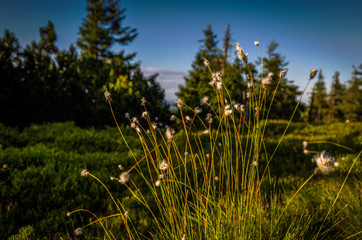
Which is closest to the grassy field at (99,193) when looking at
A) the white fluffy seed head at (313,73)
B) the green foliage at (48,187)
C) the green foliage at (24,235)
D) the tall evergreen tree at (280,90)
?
the green foliage at (48,187)

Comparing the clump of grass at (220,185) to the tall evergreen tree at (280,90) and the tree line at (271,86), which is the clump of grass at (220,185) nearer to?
the tree line at (271,86)

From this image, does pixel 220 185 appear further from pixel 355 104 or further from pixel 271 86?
pixel 355 104

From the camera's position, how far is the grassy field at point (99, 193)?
2.44 m

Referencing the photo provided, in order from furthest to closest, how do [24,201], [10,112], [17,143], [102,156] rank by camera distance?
[10,112] < [17,143] < [102,156] < [24,201]

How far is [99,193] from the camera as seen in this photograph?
355 cm

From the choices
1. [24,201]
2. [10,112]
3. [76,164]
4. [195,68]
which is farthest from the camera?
[195,68]

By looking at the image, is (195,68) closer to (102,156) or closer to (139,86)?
(139,86)

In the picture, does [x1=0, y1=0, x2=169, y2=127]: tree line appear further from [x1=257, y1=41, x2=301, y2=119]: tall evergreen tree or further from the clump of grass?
[x1=257, y1=41, x2=301, y2=119]: tall evergreen tree

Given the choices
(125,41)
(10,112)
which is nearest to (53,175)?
(10,112)

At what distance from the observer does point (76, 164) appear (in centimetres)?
411

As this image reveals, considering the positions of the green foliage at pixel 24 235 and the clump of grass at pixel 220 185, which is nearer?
the clump of grass at pixel 220 185

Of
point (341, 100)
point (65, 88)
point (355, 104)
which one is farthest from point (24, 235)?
point (341, 100)

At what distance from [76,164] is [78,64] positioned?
5251 millimetres

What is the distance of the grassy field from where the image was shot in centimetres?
244
